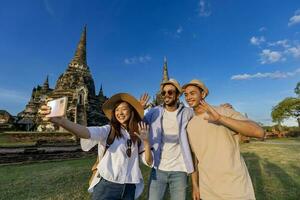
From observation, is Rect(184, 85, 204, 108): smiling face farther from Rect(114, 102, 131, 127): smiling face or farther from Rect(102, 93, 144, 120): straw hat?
Rect(114, 102, 131, 127): smiling face

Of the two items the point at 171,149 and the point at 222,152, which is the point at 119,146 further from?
the point at 222,152

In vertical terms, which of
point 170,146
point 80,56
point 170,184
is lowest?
point 170,184

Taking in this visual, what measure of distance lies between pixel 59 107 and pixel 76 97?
108ft

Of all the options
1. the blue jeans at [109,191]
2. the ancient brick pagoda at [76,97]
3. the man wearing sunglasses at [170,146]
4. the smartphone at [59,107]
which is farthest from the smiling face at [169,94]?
the ancient brick pagoda at [76,97]

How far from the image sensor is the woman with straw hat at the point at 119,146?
2.23m

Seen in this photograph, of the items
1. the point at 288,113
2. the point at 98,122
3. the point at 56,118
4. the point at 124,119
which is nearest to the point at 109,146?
the point at 124,119

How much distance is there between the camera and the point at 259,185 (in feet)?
19.5

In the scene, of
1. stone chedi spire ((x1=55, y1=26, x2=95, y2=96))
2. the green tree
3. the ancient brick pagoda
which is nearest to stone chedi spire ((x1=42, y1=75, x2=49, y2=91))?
the ancient brick pagoda

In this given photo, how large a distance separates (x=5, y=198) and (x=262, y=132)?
5823mm

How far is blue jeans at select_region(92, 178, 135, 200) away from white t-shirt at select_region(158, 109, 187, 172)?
0.62 m

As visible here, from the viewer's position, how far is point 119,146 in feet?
7.84

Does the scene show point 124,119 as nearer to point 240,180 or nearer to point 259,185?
point 240,180

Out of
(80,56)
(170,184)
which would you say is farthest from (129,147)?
(80,56)

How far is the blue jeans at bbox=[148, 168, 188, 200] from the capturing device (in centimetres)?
267
